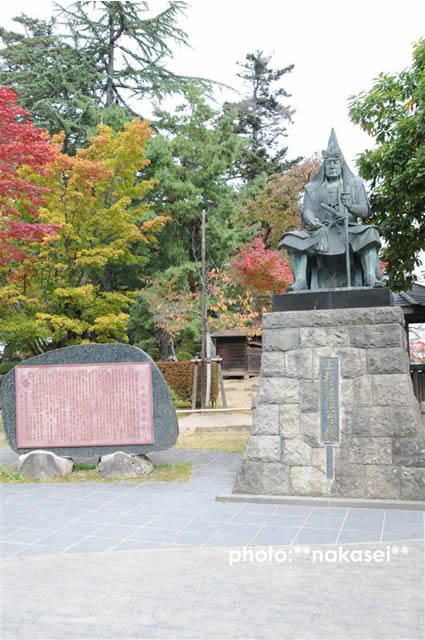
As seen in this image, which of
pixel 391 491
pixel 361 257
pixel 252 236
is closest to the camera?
pixel 391 491

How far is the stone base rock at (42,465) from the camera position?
7.24 meters

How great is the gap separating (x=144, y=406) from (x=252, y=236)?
14372mm

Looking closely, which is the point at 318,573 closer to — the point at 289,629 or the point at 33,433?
the point at 289,629

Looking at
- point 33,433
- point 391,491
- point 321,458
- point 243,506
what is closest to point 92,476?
point 33,433

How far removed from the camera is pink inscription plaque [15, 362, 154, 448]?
7516mm

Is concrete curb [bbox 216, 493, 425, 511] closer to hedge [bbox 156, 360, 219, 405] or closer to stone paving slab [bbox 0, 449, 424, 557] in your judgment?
stone paving slab [bbox 0, 449, 424, 557]

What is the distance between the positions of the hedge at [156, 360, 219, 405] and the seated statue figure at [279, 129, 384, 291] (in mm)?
9300

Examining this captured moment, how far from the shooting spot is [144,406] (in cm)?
751

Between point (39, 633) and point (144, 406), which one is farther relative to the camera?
point (144, 406)

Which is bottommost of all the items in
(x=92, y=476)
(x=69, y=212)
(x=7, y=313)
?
(x=92, y=476)

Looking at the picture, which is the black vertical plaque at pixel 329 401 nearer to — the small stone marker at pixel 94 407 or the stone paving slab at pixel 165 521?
the stone paving slab at pixel 165 521

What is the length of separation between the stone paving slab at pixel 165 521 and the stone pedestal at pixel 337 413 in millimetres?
348

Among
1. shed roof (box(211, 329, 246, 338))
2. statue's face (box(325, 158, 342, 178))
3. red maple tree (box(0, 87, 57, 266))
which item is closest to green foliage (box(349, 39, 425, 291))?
statue's face (box(325, 158, 342, 178))

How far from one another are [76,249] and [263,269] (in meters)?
6.88
